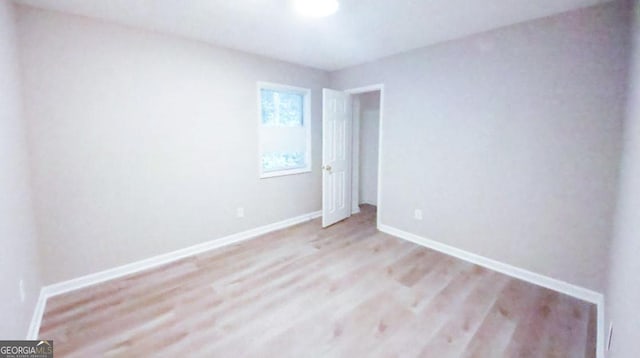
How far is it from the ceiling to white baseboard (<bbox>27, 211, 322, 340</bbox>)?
7.54ft

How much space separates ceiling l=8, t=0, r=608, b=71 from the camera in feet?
6.82

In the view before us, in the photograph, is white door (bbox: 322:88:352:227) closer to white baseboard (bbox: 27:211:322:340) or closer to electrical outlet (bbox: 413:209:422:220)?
white baseboard (bbox: 27:211:322:340)

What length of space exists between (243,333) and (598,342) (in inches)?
94.4

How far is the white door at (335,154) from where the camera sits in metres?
3.86

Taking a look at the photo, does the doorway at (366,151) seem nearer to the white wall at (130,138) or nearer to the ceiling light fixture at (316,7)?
the white wall at (130,138)

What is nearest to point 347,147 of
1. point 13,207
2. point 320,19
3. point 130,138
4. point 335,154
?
point 335,154

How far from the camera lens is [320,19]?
2377 millimetres

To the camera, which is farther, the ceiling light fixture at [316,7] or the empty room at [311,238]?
the ceiling light fixture at [316,7]

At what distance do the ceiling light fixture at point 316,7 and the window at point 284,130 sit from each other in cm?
143

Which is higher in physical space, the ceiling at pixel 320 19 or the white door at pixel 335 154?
the ceiling at pixel 320 19

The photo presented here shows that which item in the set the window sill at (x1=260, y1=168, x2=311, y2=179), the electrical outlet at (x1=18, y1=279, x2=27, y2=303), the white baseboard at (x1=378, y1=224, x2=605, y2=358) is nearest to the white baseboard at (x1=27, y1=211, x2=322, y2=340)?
the electrical outlet at (x1=18, y1=279, x2=27, y2=303)

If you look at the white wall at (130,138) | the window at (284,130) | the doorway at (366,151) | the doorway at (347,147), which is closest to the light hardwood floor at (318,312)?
the white wall at (130,138)

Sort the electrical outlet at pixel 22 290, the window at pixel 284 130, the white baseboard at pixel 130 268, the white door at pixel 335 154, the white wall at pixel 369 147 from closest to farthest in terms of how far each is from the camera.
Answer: the electrical outlet at pixel 22 290
the white baseboard at pixel 130 268
the window at pixel 284 130
the white door at pixel 335 154
the white wall at pixel 369 147

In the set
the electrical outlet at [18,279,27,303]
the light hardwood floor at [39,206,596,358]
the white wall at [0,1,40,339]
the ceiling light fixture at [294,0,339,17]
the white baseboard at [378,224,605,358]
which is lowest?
the light hardwood floor at [39,206,596,358]
